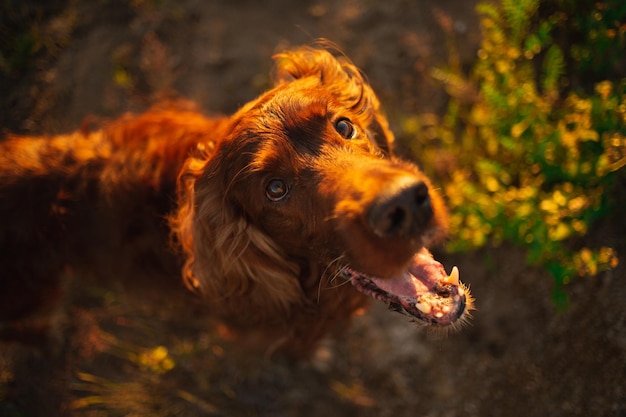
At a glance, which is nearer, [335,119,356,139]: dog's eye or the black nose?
the black nose

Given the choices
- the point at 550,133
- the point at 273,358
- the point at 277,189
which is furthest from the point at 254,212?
the point at 550,133

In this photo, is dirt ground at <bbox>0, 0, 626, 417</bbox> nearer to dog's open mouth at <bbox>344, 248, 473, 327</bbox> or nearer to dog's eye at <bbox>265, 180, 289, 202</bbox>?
dog's open mouth at <bbox>344, 248, 473, 327</bbox>

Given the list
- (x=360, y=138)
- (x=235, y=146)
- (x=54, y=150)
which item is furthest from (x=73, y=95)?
(x=360, y=138)

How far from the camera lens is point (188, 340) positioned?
4039 mm

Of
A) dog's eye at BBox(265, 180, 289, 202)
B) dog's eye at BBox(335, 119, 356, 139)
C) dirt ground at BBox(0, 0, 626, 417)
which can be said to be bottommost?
dirt ground at BBox(0, 0, 626, 417)

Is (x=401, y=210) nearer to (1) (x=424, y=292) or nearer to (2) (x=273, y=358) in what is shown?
(1) (x=424, y=292)

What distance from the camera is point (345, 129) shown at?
254 cm

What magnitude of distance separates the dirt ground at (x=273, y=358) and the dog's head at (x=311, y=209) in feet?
3.71

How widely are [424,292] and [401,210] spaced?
0.65m

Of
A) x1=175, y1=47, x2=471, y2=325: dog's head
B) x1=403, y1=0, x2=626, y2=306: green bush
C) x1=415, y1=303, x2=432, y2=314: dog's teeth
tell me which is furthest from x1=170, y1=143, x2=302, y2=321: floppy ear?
x1=403, y1=0, x2=626, y2=306: green bush

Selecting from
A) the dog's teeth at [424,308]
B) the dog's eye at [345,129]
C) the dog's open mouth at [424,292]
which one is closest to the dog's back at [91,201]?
the dog's eye at [345,129]

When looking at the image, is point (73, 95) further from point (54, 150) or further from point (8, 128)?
point (54, 150)

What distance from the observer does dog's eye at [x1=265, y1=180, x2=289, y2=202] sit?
2.36 m

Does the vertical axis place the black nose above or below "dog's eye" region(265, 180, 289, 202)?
above
